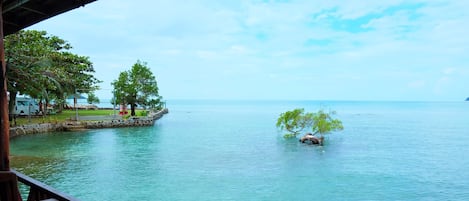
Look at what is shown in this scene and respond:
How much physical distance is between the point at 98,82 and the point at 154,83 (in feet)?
18.1

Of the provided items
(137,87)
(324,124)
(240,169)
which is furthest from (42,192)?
(137,87)

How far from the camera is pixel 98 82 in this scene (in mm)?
33156

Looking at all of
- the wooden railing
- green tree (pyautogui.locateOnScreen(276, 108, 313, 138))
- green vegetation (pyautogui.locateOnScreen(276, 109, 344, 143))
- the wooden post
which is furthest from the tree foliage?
the wooden post

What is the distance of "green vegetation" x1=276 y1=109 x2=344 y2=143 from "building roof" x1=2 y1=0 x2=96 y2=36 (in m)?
20.0

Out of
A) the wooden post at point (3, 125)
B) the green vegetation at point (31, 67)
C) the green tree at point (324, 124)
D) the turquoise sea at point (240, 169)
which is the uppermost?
the green vegetation at point (31, 67)

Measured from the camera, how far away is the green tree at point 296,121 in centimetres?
2327

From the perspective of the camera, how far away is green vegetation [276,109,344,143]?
22.1 m

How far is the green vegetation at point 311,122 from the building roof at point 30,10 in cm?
1999

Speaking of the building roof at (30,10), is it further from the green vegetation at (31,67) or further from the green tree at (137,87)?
the green tree at (137,87)

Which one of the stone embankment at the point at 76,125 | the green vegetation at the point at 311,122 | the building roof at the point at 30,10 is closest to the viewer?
the building roof at the point at 30,10

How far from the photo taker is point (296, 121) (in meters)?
24.2

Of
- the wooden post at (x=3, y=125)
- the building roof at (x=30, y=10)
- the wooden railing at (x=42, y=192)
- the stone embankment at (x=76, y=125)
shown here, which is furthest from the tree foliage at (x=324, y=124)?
the wooden post at (x=3, y=125)

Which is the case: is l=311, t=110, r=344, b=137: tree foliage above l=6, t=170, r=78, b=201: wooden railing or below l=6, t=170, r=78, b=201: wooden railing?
below

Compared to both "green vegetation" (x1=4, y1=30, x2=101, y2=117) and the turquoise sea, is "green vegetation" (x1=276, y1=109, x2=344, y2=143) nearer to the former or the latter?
the turquoise sea
